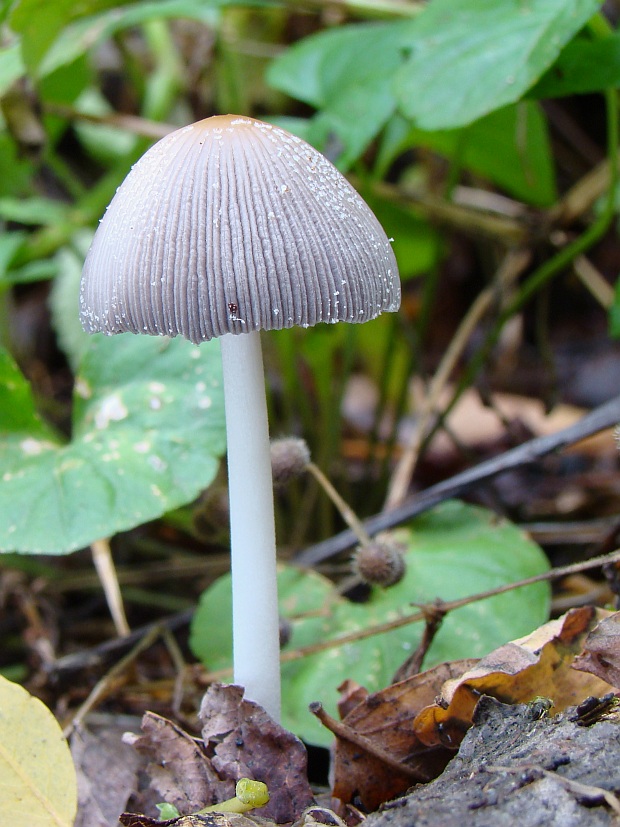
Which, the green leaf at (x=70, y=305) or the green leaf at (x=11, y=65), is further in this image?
the green leaf at (x=70, y=305)

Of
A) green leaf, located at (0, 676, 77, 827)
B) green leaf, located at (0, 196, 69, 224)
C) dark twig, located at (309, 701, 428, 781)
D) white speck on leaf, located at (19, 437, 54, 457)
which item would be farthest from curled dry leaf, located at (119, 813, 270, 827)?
green leaf, located at (0, 196, 69, 224)

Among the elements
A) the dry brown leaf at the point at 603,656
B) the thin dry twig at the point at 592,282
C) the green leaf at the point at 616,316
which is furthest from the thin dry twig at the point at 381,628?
the thin dry twig at the point at 592,282

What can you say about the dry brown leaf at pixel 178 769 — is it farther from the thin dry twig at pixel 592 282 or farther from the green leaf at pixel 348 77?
the thin dry twig at pixel 592 282

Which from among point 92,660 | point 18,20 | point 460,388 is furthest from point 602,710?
point 18,20

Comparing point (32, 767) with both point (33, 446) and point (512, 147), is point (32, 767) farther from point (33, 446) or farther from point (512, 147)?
point (512, 147)

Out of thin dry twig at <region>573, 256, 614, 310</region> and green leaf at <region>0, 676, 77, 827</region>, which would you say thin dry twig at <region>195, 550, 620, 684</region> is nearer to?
green leaf at <region>0, 676, 77, 827</region>

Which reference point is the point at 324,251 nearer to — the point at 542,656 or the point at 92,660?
the point at 542,656
